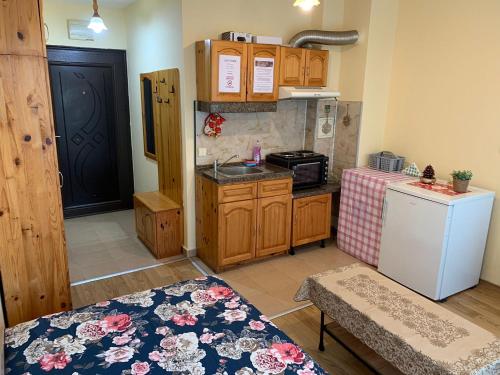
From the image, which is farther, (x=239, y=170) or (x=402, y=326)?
(x=239, y=170)

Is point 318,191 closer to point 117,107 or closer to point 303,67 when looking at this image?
point 303,67

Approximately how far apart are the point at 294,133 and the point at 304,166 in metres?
0.65

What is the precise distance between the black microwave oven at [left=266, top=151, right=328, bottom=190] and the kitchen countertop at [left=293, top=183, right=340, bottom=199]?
0.05 m

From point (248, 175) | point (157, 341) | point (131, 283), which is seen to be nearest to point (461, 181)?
point (248, 175)

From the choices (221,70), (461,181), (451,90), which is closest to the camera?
(461,181)

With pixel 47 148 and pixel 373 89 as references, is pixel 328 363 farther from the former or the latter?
pixel 373 89

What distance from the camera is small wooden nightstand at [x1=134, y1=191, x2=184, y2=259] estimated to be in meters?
3.93

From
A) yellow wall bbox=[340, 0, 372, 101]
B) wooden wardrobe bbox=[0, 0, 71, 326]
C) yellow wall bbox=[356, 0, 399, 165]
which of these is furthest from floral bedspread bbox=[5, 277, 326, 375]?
yellow wall bbox=[340, 0, 372, 101]

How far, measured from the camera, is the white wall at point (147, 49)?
376 cm

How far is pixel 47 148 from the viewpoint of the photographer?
7.55ft

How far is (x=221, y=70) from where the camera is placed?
3434 mm

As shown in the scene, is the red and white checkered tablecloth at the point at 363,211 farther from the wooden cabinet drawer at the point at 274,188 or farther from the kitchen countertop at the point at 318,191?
the wooden cabinet drawer at the point at 274,188

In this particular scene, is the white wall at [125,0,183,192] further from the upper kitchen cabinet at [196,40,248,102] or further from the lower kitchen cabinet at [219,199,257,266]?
the lower kitchen cabinet at [219,199,257,266]

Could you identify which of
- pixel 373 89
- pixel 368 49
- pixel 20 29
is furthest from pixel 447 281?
pixel 20 29
